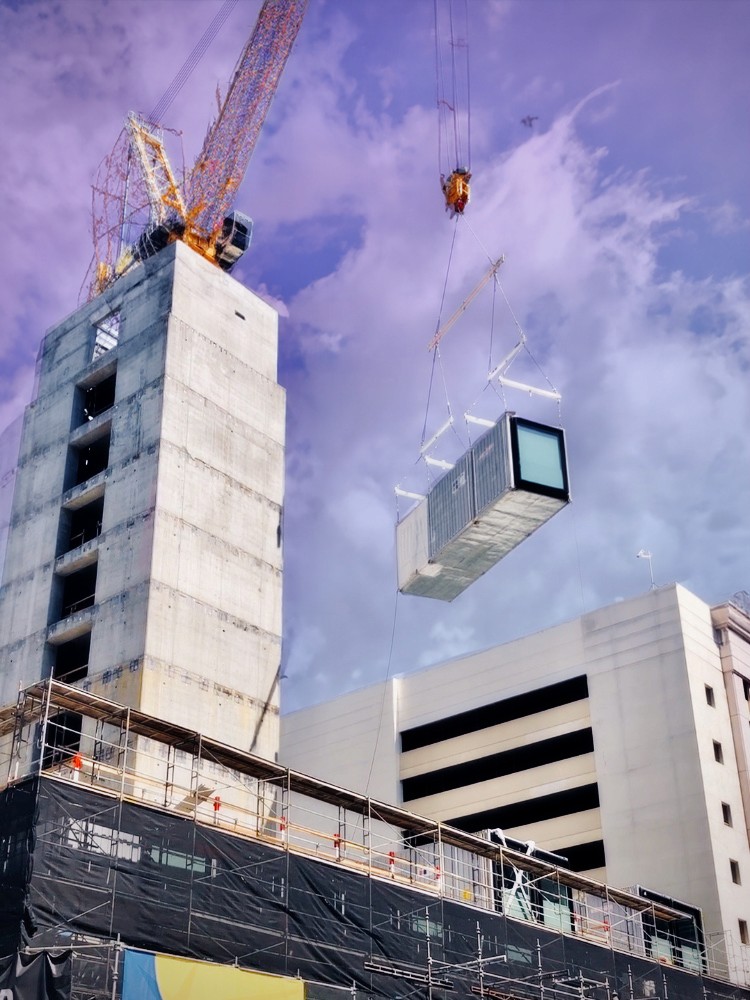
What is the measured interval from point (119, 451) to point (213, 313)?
37.5 feet

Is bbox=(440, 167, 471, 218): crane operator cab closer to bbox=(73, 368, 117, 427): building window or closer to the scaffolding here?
bbox=(73, 368, 117, 427): building window

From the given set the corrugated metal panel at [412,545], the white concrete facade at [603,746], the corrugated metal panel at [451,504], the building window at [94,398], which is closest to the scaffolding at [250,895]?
the white concrete facade at [603,746]

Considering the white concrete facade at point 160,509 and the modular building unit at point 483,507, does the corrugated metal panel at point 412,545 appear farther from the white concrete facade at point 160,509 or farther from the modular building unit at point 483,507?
the white concrete facade at point 160,509

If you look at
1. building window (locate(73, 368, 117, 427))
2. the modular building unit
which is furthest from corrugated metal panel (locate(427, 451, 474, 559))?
building window (locate(73, 368, 117, 427))

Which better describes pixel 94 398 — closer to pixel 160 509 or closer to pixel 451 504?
pixel 160 509

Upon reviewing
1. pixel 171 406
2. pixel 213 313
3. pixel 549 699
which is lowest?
pixel 549 699

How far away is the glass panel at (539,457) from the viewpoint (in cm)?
6962

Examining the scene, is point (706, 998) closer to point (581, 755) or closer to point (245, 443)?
point (581, 755)

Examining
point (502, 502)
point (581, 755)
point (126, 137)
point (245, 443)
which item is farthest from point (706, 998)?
point (126, 137)

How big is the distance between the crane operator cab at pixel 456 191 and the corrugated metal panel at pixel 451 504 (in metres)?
19.6

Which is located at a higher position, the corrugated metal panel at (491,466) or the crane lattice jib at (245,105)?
the crane lattice jib at (245,105)

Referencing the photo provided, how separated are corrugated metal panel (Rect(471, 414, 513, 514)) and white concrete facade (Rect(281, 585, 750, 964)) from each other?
12.8 meters

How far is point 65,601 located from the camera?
70750 mm

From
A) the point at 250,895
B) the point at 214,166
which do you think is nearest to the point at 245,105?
the point at 214,166
